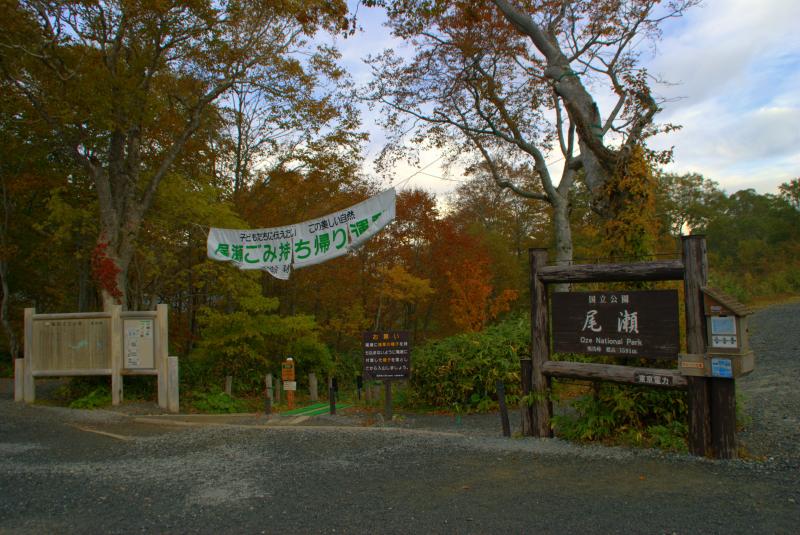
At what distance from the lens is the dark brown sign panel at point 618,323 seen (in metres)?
6.45

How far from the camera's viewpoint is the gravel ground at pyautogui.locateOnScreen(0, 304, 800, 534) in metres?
4.41

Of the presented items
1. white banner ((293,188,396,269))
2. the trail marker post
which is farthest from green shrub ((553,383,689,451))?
white banner ((293,188,396,269))

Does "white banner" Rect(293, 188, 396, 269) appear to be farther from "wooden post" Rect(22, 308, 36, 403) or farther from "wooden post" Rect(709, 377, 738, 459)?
"wooden post" Rect(22, 308, 36, 403)

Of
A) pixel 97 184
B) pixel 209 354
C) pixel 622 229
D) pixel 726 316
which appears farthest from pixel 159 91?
pixel 726 316

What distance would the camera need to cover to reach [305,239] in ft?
36.0

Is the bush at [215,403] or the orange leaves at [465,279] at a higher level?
the orange leaves at [465,279]

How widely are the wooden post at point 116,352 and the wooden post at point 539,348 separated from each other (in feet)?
28.8

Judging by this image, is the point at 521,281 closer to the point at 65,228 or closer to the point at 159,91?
the point at 159,91

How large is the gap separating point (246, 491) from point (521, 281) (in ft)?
98.8

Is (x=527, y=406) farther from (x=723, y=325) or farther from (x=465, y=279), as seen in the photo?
(x=465, y=279)

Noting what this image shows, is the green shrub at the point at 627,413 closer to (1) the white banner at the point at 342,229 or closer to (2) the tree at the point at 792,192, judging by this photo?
(1) the white banner at the point at 342,229

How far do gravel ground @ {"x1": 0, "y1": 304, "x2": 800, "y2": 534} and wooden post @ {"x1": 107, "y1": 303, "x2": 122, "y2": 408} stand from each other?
10.3ft

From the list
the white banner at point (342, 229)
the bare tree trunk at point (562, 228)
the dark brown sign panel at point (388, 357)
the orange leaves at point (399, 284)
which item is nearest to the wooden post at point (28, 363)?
the white banner at point (342, 229)

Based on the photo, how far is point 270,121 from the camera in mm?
19953
